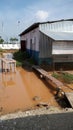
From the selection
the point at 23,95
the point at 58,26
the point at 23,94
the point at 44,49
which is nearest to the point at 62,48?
the point at 44,49

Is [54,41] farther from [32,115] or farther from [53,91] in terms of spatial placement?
[32,115]

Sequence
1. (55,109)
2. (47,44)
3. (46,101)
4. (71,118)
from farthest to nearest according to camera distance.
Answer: (47,44) → (46,101) → (55,109) → (71,118)

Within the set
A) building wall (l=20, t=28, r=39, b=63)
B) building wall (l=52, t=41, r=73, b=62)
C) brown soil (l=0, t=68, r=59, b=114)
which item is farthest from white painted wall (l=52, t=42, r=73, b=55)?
building wall (l=20, t=28, r=39, b=63)

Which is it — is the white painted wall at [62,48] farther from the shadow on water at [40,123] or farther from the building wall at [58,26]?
the shadow on water at [40,123]

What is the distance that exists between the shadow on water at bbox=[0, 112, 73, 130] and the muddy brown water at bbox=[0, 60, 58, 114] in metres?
1.27

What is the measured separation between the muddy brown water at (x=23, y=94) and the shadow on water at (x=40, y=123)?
4.15 feet

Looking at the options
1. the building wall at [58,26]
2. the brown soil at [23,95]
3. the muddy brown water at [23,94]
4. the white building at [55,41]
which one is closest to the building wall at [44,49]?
the white building at [55,41]

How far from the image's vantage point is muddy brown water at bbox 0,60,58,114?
7547 millimetres

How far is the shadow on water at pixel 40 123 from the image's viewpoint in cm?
544

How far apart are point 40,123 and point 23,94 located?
367 centimetres

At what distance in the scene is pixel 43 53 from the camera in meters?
15.8

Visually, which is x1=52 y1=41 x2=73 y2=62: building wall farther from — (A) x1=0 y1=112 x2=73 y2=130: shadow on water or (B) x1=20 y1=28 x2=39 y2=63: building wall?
(A) x1=0 y1=112 x2=73 y2=130: shadow on water

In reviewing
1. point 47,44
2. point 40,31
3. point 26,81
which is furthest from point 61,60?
point 26,81

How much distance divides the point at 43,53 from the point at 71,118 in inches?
402
